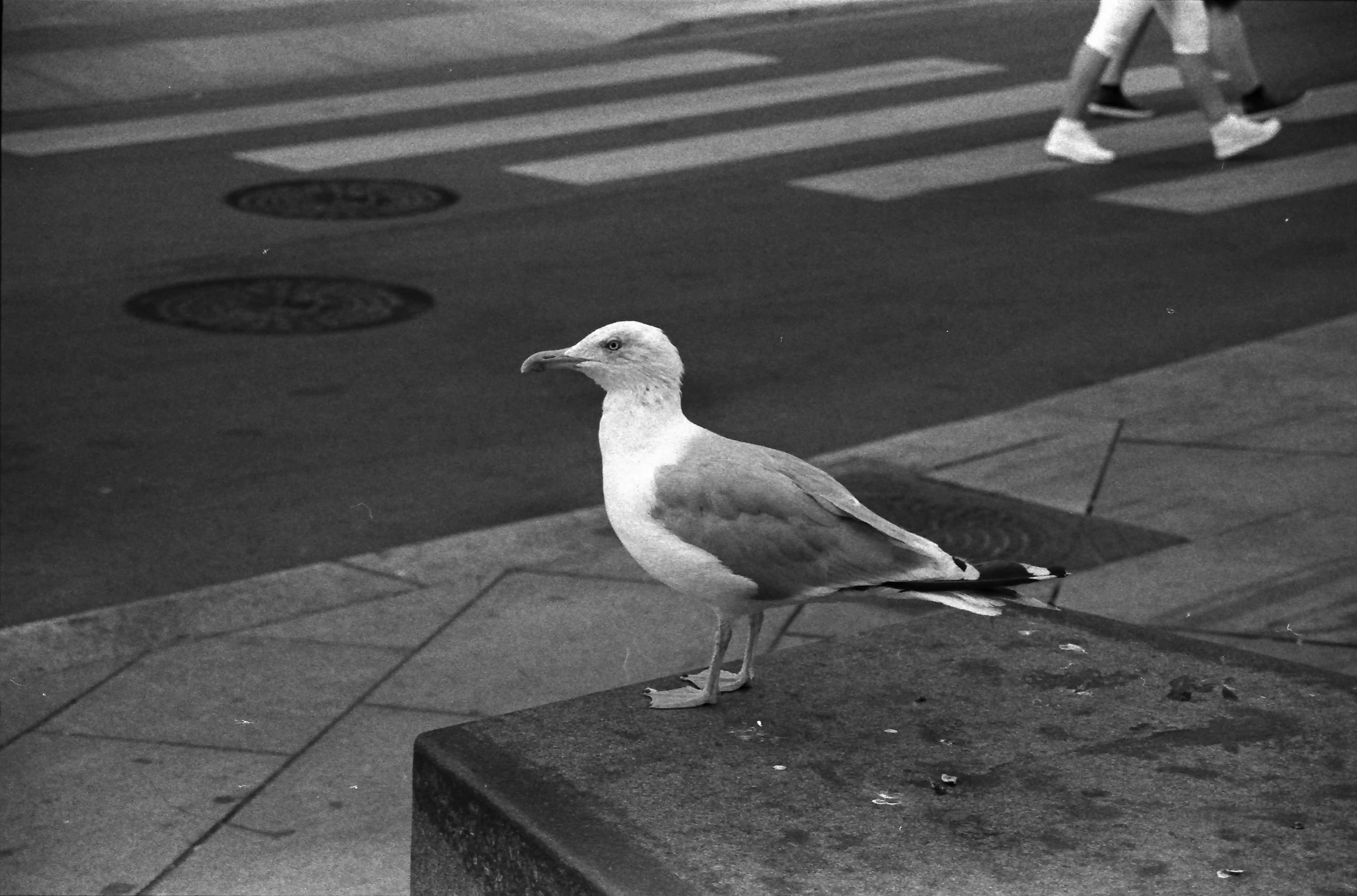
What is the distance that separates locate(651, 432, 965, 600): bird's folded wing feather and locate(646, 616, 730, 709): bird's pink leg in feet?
0.81

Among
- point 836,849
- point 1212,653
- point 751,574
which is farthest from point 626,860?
point 1212,653

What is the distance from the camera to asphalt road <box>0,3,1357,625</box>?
7.06m

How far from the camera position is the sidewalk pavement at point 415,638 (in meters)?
4.71

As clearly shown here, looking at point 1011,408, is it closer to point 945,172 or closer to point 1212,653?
point 1212,653

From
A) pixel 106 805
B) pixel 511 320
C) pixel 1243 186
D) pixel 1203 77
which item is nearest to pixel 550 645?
pixel 106 805

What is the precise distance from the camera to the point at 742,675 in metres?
4.39

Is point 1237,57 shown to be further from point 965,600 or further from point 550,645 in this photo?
point 965,600

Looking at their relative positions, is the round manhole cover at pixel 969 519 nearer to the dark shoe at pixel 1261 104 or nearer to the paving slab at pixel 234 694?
the paving slab at pixel 234 694

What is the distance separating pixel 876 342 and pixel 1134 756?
504 cm

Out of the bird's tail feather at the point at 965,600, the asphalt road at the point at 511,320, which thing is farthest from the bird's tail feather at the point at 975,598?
the asphalt road at the point at 511,320

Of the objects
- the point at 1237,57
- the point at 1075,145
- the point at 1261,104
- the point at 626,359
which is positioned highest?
the point at 626,359

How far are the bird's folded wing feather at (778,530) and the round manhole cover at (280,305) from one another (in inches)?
216

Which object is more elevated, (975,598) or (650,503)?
(650,503)

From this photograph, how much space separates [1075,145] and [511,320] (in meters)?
4.86
